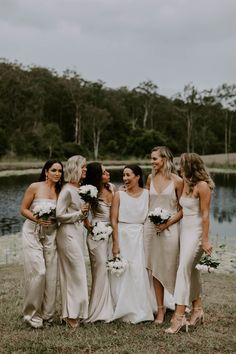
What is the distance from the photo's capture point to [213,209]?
25344mm

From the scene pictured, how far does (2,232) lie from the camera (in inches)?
729

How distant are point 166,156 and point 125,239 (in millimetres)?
1190

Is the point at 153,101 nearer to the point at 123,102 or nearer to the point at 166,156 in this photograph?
the point at 123,102

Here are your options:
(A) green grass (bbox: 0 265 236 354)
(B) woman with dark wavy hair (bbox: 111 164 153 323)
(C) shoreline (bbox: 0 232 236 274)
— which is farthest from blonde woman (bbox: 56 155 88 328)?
(C) shoreline (bbox: 0 232 236 274)

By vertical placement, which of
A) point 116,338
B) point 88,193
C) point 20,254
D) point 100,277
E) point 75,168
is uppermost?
point 75,168

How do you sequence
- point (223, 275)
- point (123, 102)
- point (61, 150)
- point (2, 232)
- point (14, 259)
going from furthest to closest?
point (123, 102), point (61, 150), point (2, 232), point (14, 259), point (223, 275)

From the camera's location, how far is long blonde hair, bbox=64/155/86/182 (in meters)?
6.47

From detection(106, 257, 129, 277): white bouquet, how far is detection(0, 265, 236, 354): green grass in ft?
2.14

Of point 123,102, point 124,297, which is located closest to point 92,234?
point 124,297

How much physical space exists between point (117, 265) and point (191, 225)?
1035 mm

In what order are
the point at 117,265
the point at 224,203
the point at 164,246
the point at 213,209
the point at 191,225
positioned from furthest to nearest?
the point at 224,203
the point at 213,209
the point at 164,246
the point at 117,265
the point at 191,225

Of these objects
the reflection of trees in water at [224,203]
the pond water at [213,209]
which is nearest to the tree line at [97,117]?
the pond water at [213,209]

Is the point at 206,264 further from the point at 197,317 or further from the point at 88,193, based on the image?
the point at 88,193

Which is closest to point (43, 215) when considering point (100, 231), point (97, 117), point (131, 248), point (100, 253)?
point (100, 231)
